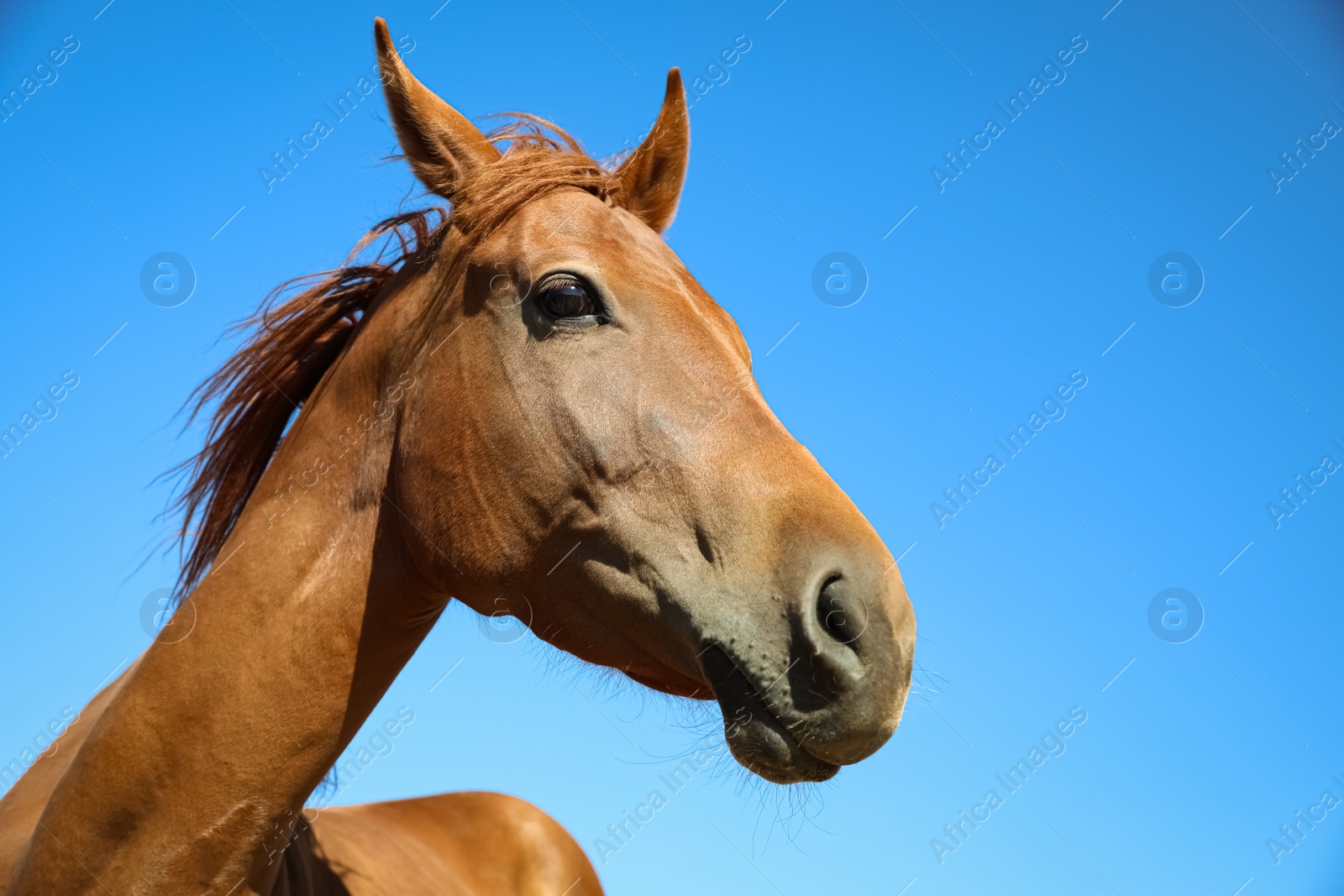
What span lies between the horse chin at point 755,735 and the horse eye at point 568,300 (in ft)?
3.44

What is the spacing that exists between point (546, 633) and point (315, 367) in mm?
1322

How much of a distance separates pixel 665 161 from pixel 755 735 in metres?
2.20

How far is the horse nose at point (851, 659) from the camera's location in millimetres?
2039

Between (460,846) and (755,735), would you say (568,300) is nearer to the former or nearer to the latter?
(755,735)

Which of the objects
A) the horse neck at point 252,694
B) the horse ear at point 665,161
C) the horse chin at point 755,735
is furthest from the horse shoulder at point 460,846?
the horse ear at point 665,161

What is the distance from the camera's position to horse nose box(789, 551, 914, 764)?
2.04 metres

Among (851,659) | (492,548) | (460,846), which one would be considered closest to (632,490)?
(492,548)

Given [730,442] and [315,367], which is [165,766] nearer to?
[315,367]

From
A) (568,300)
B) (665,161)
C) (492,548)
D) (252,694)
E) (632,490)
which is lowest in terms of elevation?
(252,694)

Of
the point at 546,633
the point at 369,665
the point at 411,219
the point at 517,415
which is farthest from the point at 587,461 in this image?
the point at 411,219

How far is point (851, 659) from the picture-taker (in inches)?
80.7

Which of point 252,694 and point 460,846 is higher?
point 252,694

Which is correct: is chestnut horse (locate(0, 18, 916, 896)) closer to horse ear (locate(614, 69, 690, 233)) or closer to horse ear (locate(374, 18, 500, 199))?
horse ear (locate(374, 18, 500, 199))

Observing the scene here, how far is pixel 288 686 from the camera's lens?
2539 mm
